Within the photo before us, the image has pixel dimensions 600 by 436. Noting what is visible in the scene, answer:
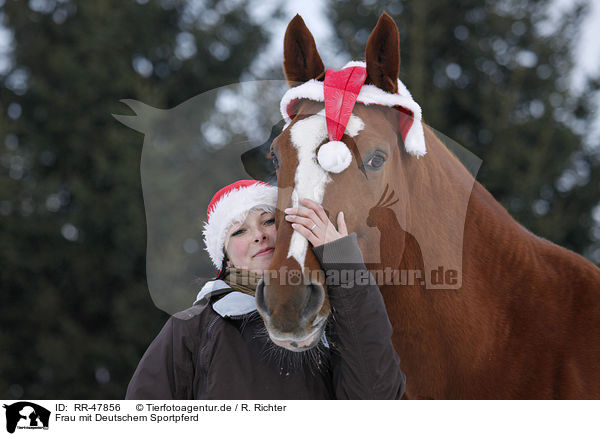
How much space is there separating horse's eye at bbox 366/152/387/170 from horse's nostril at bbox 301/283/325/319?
0.60 metres

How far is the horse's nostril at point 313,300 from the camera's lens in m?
1.90

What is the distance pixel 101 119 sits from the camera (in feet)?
31.1

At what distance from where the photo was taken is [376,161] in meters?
2.25

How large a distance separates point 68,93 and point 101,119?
0.81 meters

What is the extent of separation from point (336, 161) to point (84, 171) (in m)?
8.40

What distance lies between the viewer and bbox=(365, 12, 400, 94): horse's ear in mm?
2396

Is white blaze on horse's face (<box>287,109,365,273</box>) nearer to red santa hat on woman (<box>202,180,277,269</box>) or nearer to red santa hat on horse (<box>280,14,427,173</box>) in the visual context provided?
red santa hat on horse (<box>280,14,427,173</box>)

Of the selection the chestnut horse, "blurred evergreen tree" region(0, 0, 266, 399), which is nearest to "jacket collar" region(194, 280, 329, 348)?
the chestnut horse

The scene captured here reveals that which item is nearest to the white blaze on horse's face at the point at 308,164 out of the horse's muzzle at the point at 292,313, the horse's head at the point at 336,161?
the horse's head at the point at 336,161

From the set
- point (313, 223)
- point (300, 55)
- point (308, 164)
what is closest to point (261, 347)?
point (313, 223)

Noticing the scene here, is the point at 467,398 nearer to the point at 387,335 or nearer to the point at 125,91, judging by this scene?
the point at 387,335

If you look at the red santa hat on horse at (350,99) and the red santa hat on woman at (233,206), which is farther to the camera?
the red santa hat on woman at (233,206)

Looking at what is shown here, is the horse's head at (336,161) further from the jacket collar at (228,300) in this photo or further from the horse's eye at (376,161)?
the jacket collar at (228,300)

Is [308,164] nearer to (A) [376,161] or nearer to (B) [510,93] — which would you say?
(A) [376,161]
